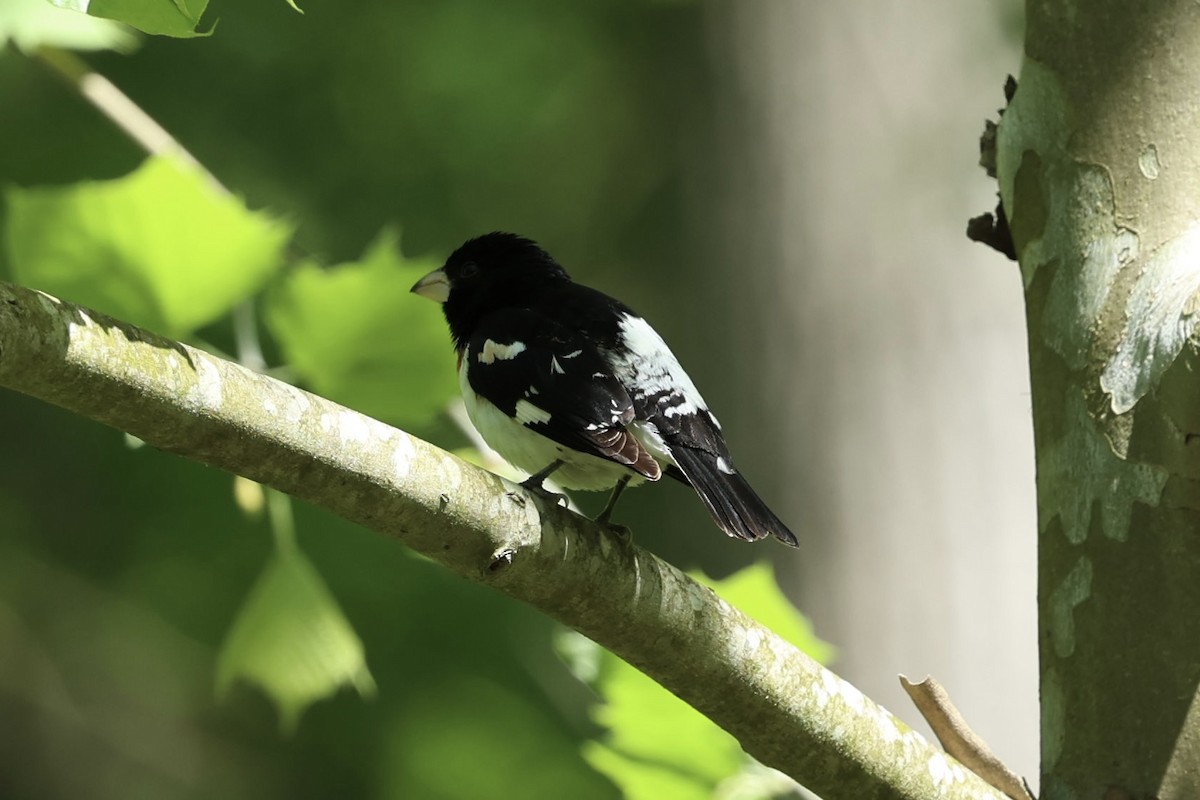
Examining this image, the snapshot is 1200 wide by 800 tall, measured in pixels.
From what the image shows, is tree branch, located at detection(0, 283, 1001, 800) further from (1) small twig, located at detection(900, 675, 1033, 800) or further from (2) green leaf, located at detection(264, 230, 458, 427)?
(2) green leaf, located at detection(264, 230, 458, 427)

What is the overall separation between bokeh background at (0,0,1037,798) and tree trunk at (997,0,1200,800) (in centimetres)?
141

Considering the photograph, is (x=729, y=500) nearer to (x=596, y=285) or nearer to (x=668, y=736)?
(x=668, y=736)

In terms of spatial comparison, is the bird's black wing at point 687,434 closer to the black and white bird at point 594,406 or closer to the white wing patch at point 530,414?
the black and white bird at point 594,406

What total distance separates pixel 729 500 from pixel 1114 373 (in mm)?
735

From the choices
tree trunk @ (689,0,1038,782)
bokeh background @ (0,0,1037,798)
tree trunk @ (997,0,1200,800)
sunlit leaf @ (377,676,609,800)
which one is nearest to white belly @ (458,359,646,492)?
bokeh background @ (0,0,1037,798)

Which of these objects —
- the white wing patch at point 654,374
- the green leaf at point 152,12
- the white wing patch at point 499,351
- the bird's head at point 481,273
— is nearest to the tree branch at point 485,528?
the green leaf at point 152,12

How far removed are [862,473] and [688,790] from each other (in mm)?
1777

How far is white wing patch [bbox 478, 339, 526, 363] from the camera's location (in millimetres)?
2637

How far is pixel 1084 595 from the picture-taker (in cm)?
183

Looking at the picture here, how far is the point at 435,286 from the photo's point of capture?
3443 mm

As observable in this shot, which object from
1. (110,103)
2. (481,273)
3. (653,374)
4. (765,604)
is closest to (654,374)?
(653,374)

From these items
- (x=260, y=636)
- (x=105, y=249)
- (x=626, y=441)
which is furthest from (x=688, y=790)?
(x=105, y=249)

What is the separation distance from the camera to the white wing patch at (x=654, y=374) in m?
2.52

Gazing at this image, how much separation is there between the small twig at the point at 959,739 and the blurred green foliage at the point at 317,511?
6.67 ft
